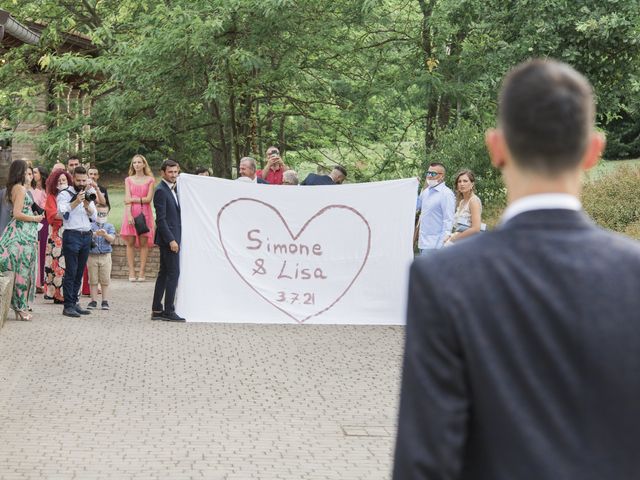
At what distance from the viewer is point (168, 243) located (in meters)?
14.4

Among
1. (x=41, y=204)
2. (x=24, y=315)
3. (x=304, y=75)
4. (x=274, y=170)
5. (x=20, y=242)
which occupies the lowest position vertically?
(x=24, y=315)

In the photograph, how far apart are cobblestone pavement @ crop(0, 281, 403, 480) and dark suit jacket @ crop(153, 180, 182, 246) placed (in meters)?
1.02

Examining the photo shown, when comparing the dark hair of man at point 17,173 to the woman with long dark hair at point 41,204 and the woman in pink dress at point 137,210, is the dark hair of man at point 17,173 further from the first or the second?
the woman in pink dress at point 137,210

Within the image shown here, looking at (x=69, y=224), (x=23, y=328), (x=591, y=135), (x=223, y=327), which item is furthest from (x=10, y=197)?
(x=591, y=135)

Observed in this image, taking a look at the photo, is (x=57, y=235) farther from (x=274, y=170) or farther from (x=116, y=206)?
(x=116, y=206)

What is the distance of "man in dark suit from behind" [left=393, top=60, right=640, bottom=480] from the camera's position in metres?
2.44

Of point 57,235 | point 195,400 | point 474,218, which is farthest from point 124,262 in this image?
point 195,400

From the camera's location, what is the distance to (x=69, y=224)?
14797mm

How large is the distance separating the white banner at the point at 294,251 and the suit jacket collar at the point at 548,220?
1138cm

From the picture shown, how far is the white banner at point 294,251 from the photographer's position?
14.0 m

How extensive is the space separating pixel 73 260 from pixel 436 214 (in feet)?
14.5

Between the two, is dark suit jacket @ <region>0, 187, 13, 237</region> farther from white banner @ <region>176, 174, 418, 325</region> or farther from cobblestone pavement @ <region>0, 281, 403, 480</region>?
white banner @ <region>176, 174, 418, 325</region>

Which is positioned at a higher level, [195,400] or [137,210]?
[137,210]

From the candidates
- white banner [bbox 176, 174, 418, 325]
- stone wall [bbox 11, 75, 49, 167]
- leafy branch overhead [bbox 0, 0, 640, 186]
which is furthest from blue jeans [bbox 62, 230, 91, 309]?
leafy branch overhead [bbox 0, 0, 640, 186]
